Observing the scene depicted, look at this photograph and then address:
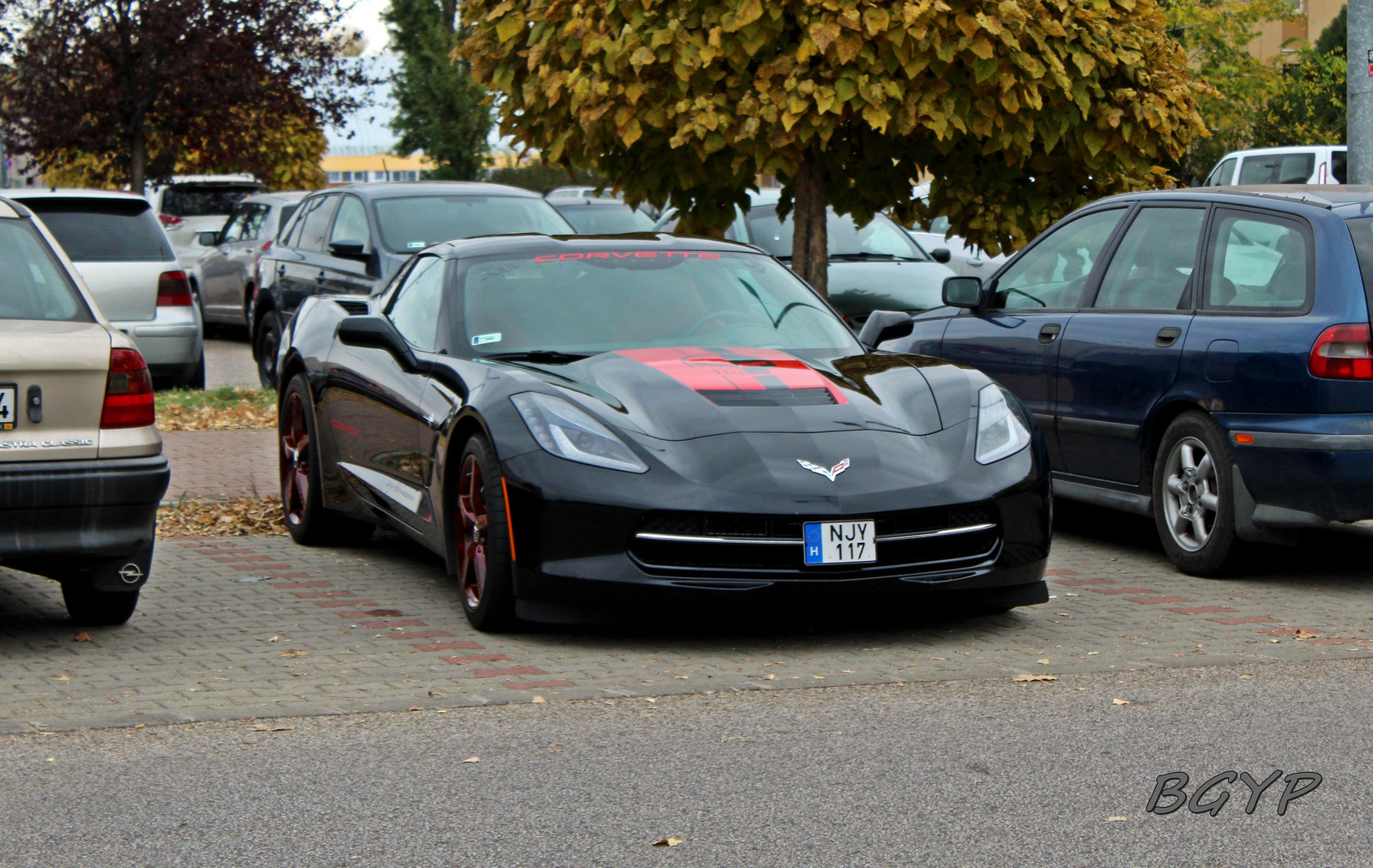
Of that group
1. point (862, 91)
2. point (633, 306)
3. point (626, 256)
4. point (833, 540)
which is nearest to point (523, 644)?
point (833, 540)

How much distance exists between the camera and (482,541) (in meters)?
6.32

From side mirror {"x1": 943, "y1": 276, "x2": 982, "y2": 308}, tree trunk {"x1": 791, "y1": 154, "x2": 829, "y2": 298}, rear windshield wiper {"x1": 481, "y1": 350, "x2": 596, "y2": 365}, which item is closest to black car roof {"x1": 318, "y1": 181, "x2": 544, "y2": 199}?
tree trunk {"x1": 791, "y1": 154, "x2": 829, "y2": 298}

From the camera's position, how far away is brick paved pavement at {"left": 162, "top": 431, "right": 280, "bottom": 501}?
9898mm

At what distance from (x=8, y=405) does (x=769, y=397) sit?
99.4 inches

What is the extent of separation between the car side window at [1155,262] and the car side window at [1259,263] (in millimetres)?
140

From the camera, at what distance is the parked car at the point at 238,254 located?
732 inches

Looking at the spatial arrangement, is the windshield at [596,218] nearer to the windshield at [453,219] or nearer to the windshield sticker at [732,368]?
the windshield at [453,219]

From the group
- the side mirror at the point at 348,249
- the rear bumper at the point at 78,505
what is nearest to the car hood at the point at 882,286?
the side mirror at the point at 348,249

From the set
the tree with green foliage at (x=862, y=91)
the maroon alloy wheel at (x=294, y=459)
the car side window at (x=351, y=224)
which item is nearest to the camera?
the maroon alloy wheel at (x=294, y=459)

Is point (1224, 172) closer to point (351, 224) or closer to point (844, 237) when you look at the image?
point (844, 237)

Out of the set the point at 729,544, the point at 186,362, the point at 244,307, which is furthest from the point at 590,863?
the point at 244,307

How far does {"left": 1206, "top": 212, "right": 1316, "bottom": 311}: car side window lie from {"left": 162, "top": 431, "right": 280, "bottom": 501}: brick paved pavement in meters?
5.14

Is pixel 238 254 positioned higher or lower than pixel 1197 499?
higher

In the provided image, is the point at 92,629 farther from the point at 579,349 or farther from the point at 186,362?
the point at 186,362
